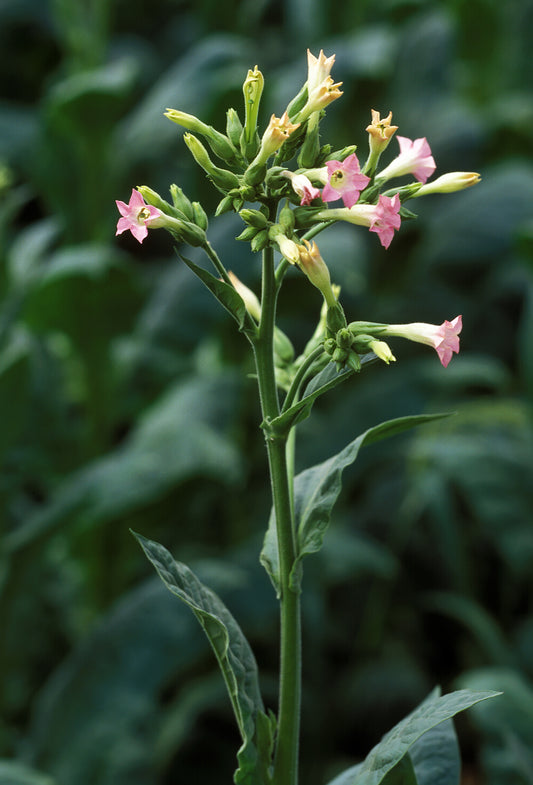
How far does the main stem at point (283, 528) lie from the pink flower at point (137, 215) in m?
0.10

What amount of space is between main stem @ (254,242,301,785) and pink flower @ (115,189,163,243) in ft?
0.33

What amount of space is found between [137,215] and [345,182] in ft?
0.57

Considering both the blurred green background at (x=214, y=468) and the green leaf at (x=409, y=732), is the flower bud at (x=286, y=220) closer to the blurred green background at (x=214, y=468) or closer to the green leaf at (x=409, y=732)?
the green leaf at (x=409, y=732)

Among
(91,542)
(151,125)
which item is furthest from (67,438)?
(151,125)

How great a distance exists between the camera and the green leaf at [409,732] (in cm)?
73

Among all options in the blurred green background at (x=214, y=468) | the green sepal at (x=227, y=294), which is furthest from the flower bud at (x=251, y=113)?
the blurred green background at (x=214, y=468)

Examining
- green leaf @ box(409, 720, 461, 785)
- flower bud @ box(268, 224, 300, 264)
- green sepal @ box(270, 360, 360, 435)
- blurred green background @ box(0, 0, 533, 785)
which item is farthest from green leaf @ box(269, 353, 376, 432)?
blurred green background @ box(0, 0, 533, 785)

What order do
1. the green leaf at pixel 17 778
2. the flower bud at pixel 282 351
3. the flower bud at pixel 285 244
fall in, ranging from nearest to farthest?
1. the flower bud at pixel 285 244
2. the flower bud at pixel 282 351
3. the green leaf at pixel 17 778

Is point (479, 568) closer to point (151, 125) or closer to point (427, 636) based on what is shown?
point (427, 636)

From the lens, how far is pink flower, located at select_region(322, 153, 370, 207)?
0.72m

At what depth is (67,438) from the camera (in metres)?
2.41

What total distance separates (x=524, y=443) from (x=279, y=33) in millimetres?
3123

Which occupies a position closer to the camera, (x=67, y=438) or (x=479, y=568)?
(x=67, y=438)

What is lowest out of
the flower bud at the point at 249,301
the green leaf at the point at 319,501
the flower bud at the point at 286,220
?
the green leaf at the point at 319,501
